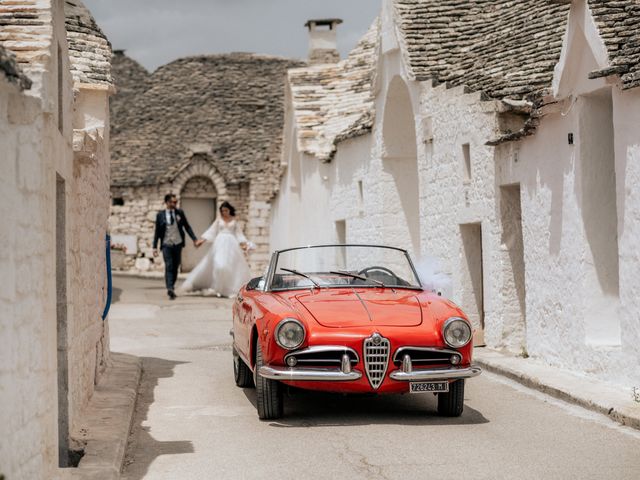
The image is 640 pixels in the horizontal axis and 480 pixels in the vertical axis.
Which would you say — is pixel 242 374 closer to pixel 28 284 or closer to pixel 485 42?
pixel 28 284

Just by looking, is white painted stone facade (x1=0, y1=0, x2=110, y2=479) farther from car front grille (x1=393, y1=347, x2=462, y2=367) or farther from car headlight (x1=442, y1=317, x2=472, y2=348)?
car headlight (x1=442, y1=317, x2=472, y2=348)

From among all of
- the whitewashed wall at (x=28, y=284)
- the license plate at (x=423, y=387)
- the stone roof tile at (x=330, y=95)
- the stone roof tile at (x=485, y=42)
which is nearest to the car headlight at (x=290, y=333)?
the license plate at (x=423, y=387)

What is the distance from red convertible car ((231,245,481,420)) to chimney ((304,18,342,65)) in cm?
2663

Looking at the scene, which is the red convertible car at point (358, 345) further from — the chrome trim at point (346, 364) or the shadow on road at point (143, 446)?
the shadow on road at point (143, 446)

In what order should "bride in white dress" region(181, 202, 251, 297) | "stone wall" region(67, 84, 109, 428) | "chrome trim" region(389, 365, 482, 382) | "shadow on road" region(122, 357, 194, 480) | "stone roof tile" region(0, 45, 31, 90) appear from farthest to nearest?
"bride in white dress" region(181, 202, 251, 297), "chrome trim" region(389, 365, 482, 382), "stone wall" region(67, 84, 109, 428), "shadow on road" region(122, 357, 194, 480), "stone roof tile" region(0, 45, 31, 90)

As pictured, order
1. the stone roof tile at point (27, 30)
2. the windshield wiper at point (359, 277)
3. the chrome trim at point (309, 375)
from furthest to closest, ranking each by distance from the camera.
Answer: the windshield wiper at point (359, 277) < the chrome trim at point (309, 375) < the stone roof tile at point (27, 30)

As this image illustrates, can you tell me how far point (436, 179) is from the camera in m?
17.2

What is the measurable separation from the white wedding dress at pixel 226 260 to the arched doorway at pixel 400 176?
435 centimetres

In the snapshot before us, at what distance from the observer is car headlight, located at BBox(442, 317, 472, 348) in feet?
28.8

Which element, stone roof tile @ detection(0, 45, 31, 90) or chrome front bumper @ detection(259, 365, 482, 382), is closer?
stone roof tile @ detection(0, 45, 31, 90)

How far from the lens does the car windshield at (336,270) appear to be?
10172mm

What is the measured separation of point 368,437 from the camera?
8102 millimetres

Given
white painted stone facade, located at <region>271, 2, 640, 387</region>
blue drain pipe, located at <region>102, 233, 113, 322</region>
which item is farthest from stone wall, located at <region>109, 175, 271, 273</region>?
blue drain pipe, located at <region>102, 233, 113, 322</region>

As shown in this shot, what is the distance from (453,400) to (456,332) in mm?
626
